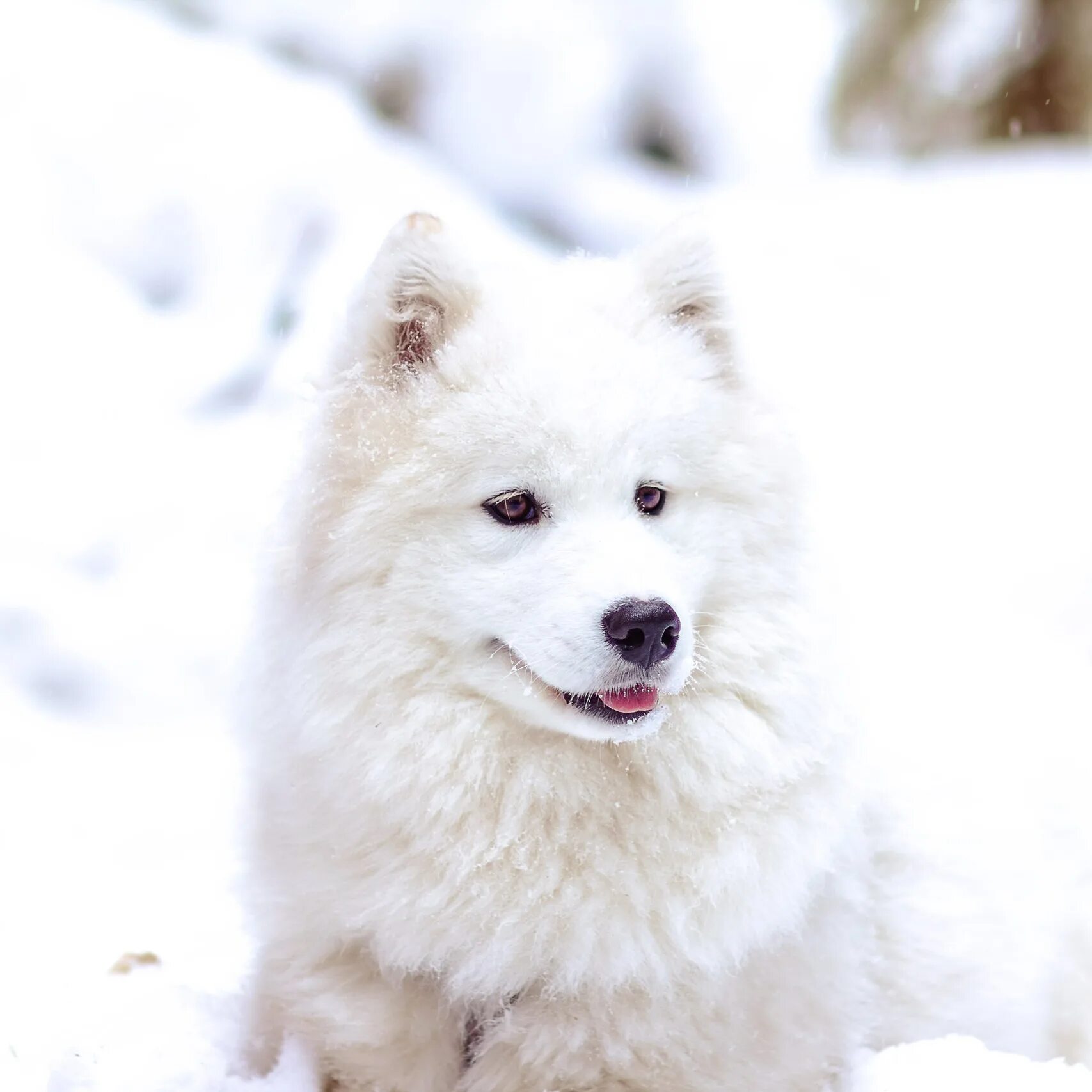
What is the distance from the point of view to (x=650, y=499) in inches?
94.5

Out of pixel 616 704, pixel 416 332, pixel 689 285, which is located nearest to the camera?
pixel 616 704

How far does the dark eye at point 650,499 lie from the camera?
7.85 ft

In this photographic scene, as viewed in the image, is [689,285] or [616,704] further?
[689,285]

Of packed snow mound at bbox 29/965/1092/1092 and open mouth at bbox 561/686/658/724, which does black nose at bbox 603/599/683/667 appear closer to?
open mouth at bbox 561/686/658/724

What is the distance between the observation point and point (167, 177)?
7477mm

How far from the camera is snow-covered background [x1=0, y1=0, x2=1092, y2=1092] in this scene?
3895 millimetres

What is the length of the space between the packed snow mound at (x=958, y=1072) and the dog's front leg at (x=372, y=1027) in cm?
89

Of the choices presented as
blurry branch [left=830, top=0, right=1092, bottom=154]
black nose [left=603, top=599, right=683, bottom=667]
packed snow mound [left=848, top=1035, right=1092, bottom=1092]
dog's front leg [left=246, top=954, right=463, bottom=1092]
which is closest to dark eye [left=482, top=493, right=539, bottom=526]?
black nose [left=603, top=599, right=683, bottom=667]

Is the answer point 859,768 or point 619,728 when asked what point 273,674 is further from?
point 859,768

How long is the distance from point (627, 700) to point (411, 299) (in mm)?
968

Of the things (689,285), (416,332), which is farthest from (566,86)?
(416,332)

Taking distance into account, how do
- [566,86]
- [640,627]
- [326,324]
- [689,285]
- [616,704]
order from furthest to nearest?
[566,86] → [326,324] → [689,285] → [616,704] → [640,627]

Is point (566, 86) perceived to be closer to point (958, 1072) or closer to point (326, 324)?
point (326, 324)

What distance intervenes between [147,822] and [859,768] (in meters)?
3.33
